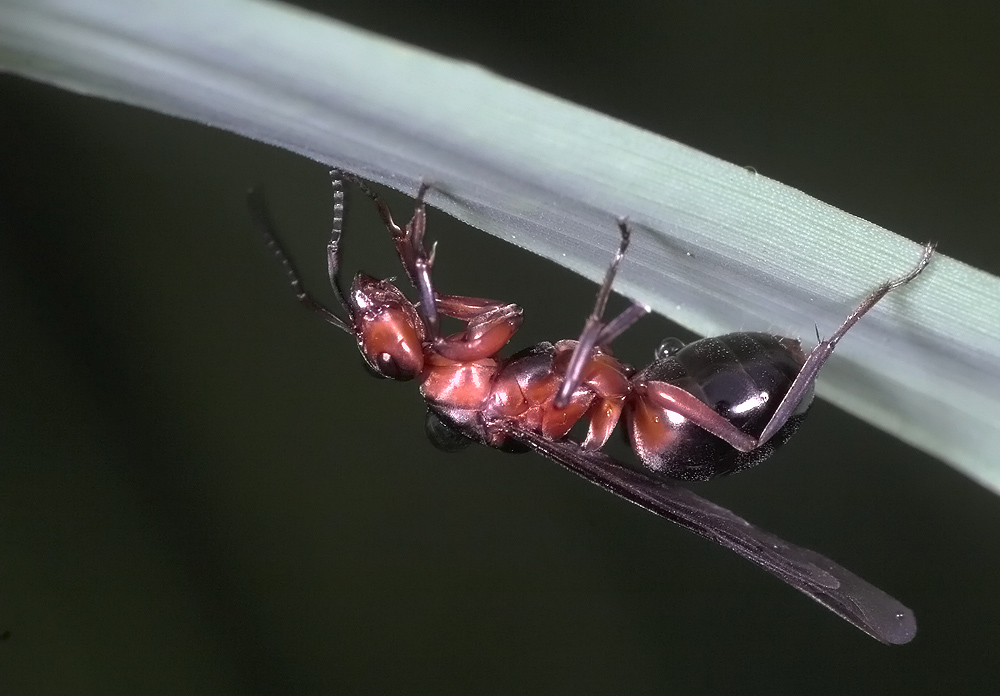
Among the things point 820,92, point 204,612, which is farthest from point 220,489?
point 820,92

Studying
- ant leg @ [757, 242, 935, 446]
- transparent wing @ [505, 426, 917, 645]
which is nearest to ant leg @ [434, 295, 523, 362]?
transparent wing @ [505, 426, 917, 645]

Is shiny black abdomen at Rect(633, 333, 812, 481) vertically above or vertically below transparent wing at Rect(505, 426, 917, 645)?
above

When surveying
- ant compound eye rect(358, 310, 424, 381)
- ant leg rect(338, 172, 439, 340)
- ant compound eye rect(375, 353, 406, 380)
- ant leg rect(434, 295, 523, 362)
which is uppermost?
ant leg rect(434, 295, 523, 362)

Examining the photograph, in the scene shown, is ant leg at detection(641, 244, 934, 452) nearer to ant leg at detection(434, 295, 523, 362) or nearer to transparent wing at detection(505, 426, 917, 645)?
transparent wing at detection(505, 426, 917, 645)

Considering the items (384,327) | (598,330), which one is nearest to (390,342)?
(384,327)

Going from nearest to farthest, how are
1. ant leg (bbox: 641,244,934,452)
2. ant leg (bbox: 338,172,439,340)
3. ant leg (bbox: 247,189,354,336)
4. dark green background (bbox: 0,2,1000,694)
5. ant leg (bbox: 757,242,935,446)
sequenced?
ant leg (bbox: 757,242,935,446) → ant leg (bbox: 641,244,934,452) → ant leg (bbox: 338,172,439,340) → ant leg (bbox: 247,189,354,336) → dark green background (bbox: 0,2,1000,694)

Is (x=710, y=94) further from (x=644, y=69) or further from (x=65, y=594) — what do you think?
(x=65, y=594)

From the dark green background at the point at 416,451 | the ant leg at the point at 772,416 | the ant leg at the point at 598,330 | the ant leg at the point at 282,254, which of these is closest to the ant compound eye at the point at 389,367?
the ant leg at the point at 282,254
